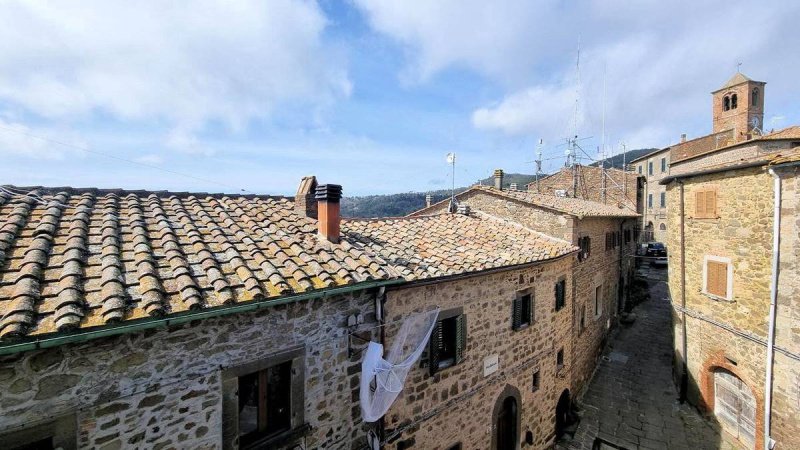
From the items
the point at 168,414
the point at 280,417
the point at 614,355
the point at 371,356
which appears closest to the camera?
the point at 168,414

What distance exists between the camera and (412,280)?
6.93 metres

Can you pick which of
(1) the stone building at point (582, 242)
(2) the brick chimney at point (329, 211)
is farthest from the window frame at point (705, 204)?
(2) the brick chimney at point (329, 211)

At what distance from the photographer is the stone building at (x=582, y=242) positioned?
1384 centimetres

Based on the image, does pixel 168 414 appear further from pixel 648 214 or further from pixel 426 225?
pixel 648 214

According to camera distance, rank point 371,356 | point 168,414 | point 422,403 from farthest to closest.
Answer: point 422,403 < point 371,356 < point 168,414

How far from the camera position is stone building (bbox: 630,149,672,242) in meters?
41.7

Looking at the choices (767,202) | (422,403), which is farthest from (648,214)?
(422,403)

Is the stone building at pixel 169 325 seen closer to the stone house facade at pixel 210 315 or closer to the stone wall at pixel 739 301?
the stone house facade at pixel 210 315

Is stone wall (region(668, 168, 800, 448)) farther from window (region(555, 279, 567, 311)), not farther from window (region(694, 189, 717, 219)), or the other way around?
window (region(555, 279, 567, 311))

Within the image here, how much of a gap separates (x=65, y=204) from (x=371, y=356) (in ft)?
19.1

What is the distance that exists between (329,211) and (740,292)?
13657mm

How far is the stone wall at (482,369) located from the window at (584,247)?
2054mm

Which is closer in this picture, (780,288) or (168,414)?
(168,414)

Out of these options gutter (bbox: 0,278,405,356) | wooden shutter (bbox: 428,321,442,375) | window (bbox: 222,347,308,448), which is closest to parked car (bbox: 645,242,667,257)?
wooden shutter (bbox: 428,321,442,375)
